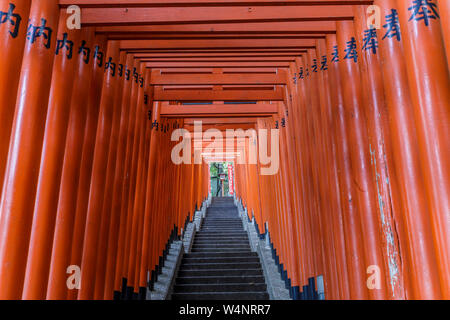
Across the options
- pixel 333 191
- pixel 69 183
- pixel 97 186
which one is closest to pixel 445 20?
pixel 333 191

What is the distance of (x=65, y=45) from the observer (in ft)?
8.32

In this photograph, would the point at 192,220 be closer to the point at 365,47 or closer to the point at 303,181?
the point at 303,181

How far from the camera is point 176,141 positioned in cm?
789

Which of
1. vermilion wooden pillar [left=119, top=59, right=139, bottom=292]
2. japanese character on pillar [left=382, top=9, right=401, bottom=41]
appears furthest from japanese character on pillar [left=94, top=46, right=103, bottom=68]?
japanese character on pillar [left=382, top=9, right=401, bottom=41]

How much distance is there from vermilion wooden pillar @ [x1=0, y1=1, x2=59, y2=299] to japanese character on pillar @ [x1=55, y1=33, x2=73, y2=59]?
0.23 metres

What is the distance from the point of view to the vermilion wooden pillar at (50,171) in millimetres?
2115

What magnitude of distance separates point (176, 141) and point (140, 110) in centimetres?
328

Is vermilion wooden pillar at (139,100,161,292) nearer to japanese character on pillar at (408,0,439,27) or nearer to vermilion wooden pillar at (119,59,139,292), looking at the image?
vermilion wooden pillar at (119,59,139,292)

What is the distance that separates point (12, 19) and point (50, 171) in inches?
41.2

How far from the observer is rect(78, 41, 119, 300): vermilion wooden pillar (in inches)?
111

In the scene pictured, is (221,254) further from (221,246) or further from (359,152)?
(359,152)

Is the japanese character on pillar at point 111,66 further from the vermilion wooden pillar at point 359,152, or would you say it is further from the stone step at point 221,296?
the stone step at point 221,296

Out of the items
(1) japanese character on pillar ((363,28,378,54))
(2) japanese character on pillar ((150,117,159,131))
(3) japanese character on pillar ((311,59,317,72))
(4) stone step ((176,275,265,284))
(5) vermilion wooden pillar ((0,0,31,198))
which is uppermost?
(2) japanese character on pillar ((150,117,159,131))
